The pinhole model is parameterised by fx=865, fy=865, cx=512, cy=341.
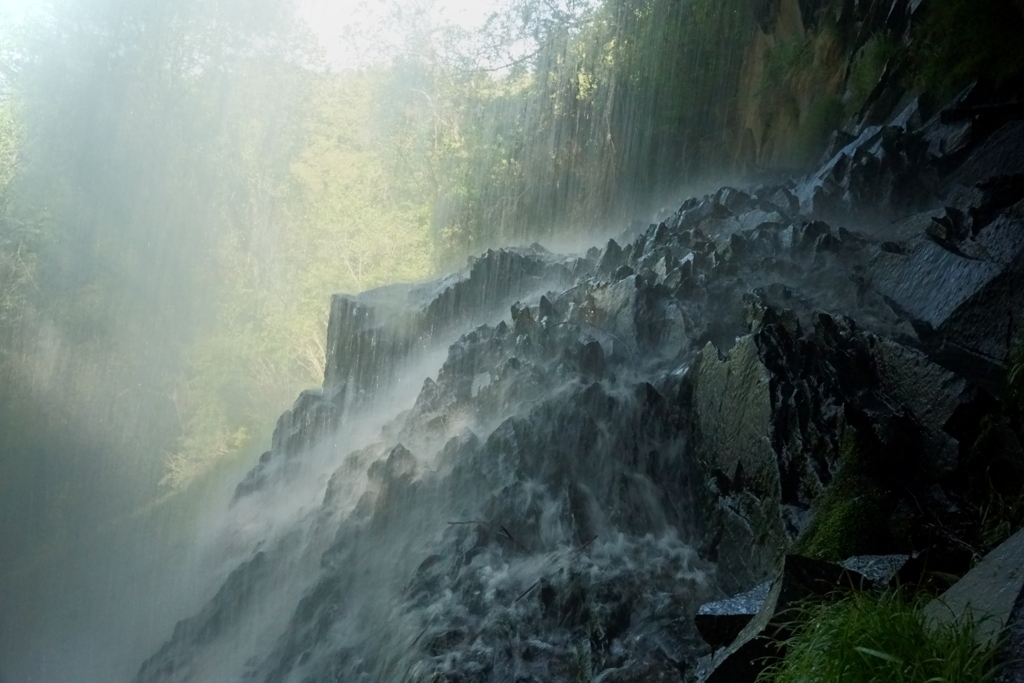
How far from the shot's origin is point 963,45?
30.4 feet

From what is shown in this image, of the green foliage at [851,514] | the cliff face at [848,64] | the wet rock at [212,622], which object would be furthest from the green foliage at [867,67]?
the wet rock at [212,622]

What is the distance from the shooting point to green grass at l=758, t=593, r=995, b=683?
9.31 feet

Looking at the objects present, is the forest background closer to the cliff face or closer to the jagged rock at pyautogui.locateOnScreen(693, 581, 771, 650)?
the cliff face

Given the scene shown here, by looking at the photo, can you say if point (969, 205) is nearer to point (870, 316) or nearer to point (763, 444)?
point (870, 316)

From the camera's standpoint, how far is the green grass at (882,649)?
9.31 feet

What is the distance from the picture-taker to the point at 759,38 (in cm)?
1434

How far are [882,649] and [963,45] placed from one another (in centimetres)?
831

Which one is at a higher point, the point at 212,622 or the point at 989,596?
the point at 989,596

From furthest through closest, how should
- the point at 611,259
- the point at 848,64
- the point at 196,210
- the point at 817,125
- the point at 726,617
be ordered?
the point at 196,210
the point at 817,125
the point at 848,64
the point at 611,259
the point at 726,617

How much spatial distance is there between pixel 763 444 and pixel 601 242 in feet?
33.9

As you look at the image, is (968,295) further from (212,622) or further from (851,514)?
(212,622)

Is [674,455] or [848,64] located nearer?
[674,455]

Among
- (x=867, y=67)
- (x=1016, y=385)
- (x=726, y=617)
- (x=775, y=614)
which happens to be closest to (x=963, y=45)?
(x=867, y=67)

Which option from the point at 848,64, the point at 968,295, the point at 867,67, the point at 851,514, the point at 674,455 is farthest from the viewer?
→ the point at 848,64
